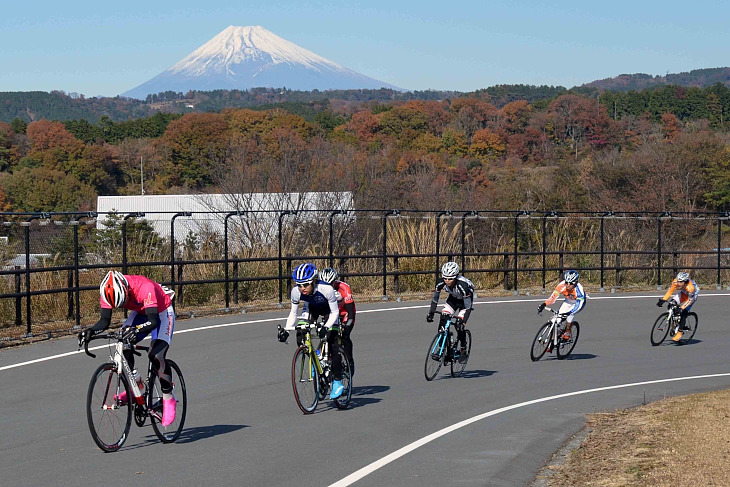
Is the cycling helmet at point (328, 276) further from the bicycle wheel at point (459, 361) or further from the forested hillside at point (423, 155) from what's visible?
the forested hillside at point (423, 155)

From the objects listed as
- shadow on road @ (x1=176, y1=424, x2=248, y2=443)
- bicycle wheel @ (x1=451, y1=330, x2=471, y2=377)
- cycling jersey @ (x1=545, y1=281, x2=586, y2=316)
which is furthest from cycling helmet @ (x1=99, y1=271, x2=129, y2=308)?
cycling jersey @ (x1=545, y1=281, x2=586, y2=316)

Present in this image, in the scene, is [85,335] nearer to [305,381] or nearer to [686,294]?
[305,381]

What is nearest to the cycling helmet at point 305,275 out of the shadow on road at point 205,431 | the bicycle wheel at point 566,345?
the shadow on road at point 205,431

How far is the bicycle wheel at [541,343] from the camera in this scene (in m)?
17.9

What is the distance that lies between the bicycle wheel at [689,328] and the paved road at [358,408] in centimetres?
36

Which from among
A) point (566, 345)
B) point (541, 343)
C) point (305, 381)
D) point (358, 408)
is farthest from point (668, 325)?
point (305, 381)

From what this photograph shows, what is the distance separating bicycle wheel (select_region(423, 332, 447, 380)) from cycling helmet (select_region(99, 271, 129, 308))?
6528mm

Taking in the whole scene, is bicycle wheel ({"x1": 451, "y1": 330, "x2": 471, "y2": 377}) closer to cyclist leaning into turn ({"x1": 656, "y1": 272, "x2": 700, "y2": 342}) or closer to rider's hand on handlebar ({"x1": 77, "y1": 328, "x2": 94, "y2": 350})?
cyclist leaning into turn ({"x1": 656, "y1": 272, "x2": 700, "y2": 342})

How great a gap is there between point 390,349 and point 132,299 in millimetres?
9198

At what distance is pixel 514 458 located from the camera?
10.1m

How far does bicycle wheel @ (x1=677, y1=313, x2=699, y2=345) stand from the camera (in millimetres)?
20734

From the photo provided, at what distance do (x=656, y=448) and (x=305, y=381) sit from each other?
14.2ft

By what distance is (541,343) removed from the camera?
18062mm

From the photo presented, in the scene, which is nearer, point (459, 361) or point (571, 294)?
point (459, 361)
